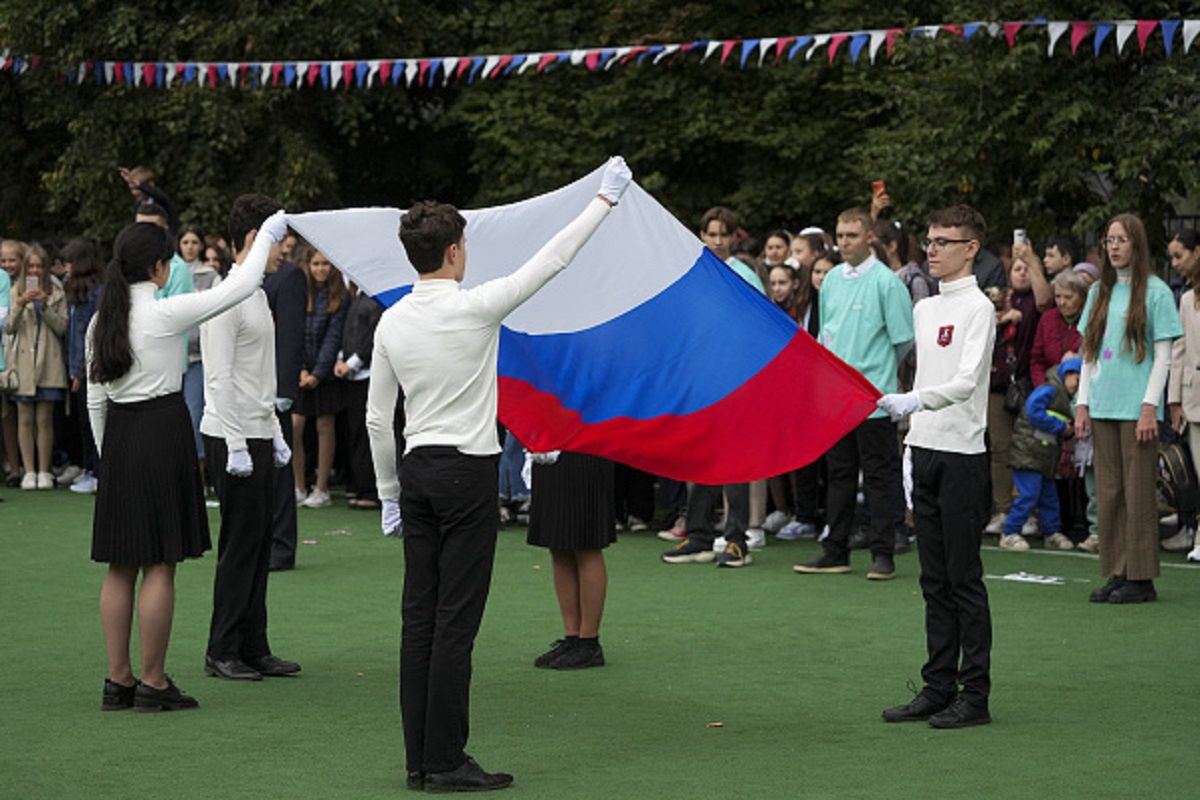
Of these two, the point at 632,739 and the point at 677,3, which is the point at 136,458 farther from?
the point at 677,3

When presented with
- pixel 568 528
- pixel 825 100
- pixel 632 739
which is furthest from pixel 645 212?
pixel 825 100

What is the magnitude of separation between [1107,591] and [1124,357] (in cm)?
130

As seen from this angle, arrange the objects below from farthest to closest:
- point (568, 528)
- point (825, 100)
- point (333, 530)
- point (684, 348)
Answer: point (825, 100) → point (333, 530) → point (568, 528) → point (684, 348)

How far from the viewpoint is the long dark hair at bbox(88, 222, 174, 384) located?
8133 mm

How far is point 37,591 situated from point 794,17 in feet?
46.3

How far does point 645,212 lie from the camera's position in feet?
28.1

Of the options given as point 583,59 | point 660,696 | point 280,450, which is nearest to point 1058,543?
point 660,696

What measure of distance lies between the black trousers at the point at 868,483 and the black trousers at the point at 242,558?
4235 mm

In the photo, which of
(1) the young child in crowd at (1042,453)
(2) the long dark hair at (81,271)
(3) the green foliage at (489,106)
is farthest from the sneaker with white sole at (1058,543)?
(2) the long dark hair at (81,271)

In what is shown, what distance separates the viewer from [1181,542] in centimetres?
1323

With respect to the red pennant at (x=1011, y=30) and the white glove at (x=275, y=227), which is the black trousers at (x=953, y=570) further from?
the red pennant at (x=1011, y=30)

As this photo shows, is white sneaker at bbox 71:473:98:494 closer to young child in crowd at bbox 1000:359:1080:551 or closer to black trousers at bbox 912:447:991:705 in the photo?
young child in crowd at bbox 1000:359:1080:551

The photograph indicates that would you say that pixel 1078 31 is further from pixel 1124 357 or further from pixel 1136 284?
pixel 1124 357

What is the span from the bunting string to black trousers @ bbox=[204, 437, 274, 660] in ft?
23.9
